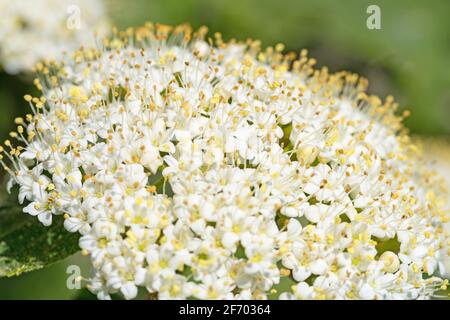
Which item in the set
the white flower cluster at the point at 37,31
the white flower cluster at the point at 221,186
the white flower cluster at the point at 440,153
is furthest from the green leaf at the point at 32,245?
the white flower cluster at the point at 440,153

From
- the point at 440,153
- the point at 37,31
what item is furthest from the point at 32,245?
the point at 440,153

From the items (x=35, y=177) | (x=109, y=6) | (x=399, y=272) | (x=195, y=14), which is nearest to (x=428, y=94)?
(x=195, y=14)

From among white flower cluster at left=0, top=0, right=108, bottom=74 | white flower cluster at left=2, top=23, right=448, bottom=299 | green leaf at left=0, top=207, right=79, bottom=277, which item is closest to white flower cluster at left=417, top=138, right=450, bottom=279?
white flower cluster at left=2, top=23, right=448, bottom=299

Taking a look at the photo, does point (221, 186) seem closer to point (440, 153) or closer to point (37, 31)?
point (37, 31)

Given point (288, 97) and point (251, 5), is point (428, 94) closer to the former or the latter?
point (251, 5)

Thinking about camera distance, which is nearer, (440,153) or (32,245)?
(32,245)

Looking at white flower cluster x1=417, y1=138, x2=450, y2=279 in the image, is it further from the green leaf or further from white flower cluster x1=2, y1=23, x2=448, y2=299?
the green leaf

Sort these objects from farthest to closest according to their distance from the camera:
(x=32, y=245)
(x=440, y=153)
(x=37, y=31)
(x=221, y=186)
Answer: (x=440, y=153), (x=37, y=31), (x=32, y=245), (x=221, y=186)

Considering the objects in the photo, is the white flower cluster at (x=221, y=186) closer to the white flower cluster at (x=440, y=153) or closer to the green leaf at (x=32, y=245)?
the green leaf at (x=32, y=245)
